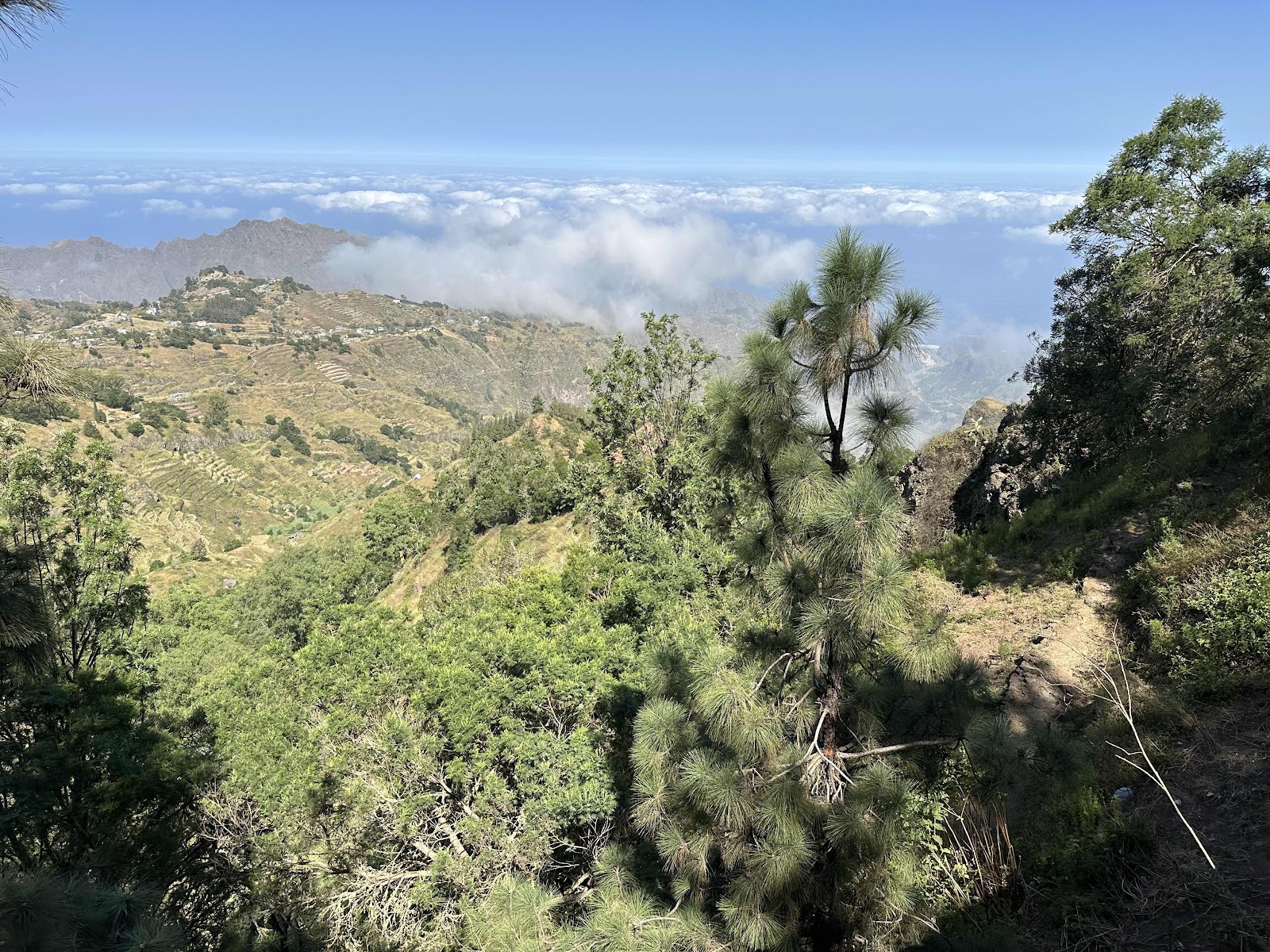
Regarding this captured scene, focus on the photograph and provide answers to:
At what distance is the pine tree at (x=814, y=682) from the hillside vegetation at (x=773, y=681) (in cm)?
3

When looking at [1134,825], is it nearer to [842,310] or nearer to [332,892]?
[842,310]

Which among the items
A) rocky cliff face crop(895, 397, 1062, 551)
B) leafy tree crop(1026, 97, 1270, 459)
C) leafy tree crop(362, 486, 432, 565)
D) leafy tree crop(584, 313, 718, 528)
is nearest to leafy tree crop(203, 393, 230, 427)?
leafy tree crop(362, 486, 432, 565)

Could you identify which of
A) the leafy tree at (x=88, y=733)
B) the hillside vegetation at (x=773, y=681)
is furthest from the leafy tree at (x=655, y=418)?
the leafy tree at (x=88, y=733)

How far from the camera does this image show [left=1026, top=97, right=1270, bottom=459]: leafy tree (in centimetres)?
1139

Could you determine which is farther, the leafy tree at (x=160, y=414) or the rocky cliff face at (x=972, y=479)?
the leafy tree at (x=160, y=414)

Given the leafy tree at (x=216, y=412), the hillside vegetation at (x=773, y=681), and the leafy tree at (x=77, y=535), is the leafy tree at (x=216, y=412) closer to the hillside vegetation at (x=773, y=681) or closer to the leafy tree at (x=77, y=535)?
the hillside vegetation at (x=773, y=681)

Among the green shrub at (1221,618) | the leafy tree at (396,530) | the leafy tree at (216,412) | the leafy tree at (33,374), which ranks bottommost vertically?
the leafy tree at (216,412)

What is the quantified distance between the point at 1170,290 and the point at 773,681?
568 inches

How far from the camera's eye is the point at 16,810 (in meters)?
9.18

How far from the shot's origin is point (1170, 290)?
12812 mm

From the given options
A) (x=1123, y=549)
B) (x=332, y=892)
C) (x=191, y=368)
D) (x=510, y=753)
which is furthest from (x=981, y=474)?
(x=191, y=368)

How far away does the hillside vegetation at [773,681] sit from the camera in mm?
4605

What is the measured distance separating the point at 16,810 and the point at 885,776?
13070 mm

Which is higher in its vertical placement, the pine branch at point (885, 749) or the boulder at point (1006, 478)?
the pine branch at point (885, 749)
